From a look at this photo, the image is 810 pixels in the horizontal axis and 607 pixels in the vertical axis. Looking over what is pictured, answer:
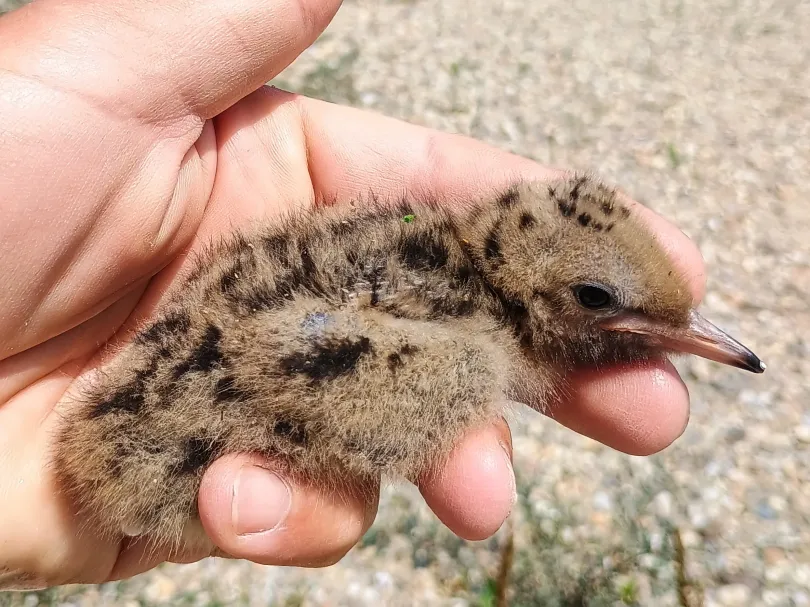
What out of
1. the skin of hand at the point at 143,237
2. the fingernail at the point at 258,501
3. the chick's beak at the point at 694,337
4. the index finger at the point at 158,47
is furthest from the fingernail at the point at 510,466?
the index finger at the point at 158,47

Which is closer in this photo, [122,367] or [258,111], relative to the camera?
[122,367]

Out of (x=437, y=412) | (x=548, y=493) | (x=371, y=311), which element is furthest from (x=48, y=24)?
(x=548, y=493)

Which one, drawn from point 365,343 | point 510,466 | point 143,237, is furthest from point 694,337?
point 143,237

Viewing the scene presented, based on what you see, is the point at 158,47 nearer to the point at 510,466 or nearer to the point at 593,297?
the point at 593,297

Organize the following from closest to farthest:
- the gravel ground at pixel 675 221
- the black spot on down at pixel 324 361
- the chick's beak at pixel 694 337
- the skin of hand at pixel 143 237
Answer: the black spot on down at pixel 324 361, the skin of hand at pixel 143 237, the chick's beak at pixel 694 337, the gravel ground at pixel 675 221

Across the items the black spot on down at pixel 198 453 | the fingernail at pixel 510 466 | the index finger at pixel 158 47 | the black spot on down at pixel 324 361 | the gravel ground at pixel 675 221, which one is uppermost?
the index finger at pixel 158 47

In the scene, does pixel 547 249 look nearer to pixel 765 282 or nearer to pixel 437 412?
pixel 437 412

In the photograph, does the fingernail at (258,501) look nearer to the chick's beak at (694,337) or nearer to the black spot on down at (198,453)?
the black spot on down at (198,453)
